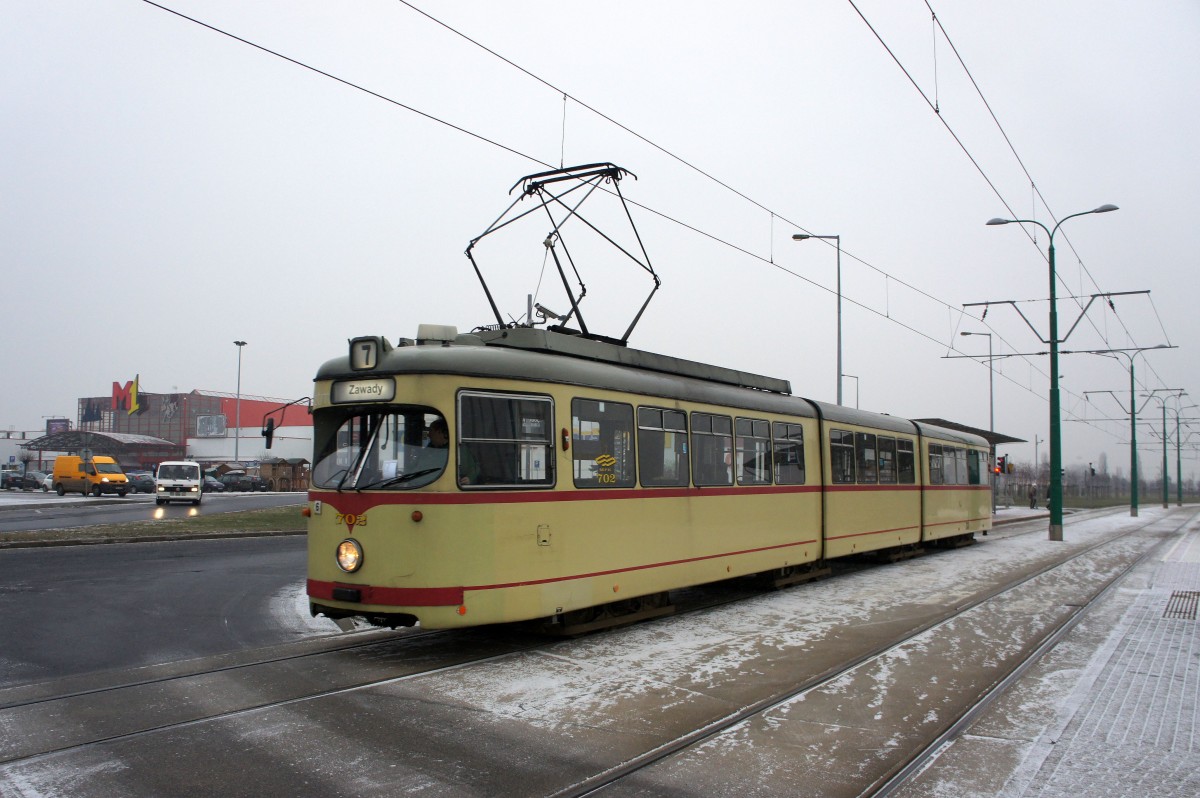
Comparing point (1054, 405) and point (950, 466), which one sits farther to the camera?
point (1054, 405)

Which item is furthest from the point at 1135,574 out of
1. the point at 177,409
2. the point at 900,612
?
the point at 177,409

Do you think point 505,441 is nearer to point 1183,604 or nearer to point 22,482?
point 1183,604

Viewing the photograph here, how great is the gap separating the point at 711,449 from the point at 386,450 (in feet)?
15.8

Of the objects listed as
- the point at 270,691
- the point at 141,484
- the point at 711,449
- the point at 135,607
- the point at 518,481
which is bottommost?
the point at 141,484

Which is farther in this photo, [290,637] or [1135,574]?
[1135,574]

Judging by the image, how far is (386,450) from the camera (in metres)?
8.45

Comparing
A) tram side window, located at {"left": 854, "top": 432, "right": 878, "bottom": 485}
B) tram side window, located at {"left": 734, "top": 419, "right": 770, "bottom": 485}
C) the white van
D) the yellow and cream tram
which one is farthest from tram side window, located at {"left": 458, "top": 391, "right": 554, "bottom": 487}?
the white van

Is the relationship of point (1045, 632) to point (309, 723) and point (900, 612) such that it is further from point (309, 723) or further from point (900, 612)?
point (309, 723)

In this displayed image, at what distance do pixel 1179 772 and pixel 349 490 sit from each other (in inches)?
263

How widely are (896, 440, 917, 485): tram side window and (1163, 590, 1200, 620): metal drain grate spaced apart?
5.84 metres

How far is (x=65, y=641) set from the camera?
912 centimetres

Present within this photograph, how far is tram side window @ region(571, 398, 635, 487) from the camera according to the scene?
367 inches

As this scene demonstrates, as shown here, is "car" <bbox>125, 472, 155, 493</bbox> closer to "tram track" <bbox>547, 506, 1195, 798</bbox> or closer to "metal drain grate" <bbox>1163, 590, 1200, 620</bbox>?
"tram track" <bbox>547, 506, 1195, 798</bbox>

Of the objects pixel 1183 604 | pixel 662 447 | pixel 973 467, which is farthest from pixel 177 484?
pixel 1183 604
